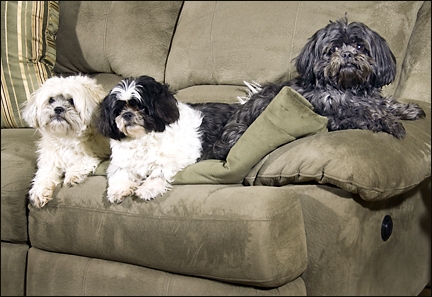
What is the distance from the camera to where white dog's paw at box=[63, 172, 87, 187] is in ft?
6.08

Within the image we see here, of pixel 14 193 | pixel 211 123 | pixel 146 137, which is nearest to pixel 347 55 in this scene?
pixel 211 123

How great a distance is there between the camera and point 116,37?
9.73 feet

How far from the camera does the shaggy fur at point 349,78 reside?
179 cm

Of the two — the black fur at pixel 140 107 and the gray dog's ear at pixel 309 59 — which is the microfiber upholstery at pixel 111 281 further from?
the gray dog's ear at pixel 309 59

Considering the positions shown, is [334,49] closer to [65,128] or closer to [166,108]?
[166,108]

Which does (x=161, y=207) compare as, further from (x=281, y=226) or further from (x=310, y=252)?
(x=310, y=252)

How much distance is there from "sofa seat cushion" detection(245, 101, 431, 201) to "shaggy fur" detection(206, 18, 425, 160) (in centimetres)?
14

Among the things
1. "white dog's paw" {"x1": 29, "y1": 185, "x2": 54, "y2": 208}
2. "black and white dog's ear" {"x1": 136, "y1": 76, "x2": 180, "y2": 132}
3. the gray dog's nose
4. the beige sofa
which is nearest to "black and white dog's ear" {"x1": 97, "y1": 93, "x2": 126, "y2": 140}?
"black and white dog's ear" {"x1": 136, "y1": 76, "x2": 180, "y2": 132}

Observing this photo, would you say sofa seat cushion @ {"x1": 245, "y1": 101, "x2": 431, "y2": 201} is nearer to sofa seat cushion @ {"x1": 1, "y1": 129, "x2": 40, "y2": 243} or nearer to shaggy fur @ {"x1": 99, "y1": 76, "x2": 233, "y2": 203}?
shaggy fur @ {"x1": 99, "y1": 76, "x2": 233, "y2": 203}

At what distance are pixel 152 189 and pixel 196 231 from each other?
0.28m

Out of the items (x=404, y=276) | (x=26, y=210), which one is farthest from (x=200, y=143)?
(x=404, y=276)

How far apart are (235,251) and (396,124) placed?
0.83 metres

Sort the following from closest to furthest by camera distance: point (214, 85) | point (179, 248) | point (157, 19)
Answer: point (179, 248) < point (214, 85) < point (157, 19)

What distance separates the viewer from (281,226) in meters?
1.40
